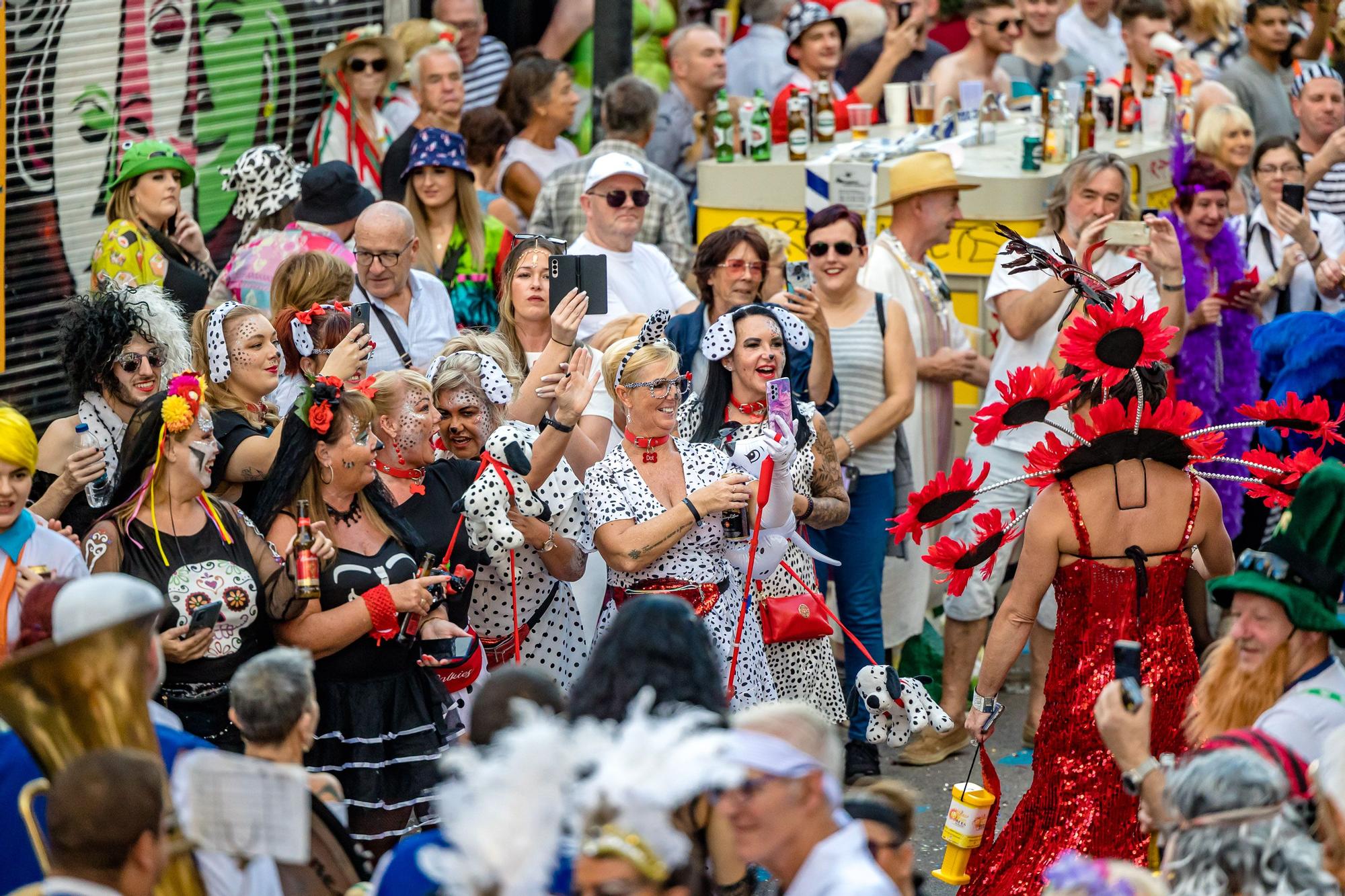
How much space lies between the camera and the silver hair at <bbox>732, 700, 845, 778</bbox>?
3.15m

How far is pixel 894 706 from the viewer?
17.5 ft

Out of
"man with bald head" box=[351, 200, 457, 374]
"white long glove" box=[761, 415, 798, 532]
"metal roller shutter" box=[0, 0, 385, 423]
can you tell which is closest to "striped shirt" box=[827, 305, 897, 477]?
"white long glove" box=[761, 415, 798, 532]

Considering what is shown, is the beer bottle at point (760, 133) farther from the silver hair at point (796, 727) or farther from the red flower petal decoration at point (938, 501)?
the silver hair at point (796, 727)

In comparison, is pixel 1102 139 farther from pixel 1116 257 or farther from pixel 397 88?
pixel 397 88

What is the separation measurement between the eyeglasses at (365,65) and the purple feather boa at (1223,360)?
4.00 m

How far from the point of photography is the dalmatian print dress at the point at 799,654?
576 cm

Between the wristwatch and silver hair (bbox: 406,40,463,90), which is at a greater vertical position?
silver hair (bbox: 406,40,463,90)

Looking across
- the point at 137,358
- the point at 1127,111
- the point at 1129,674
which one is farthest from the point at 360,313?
the point at 1127,111

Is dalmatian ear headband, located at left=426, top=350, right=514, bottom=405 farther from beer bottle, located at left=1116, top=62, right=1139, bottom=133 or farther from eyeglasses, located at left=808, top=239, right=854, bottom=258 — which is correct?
beer bottle, located at left=1116, top=62, right=1139, bottom=133

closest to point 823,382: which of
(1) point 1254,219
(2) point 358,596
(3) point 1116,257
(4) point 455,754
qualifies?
(3) point 1116,257

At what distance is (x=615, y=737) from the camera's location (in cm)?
300

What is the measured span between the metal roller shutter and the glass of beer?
342 cm

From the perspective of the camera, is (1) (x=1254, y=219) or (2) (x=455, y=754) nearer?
(2) (x=455, y=754)

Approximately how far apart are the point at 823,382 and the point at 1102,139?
3915 mm
